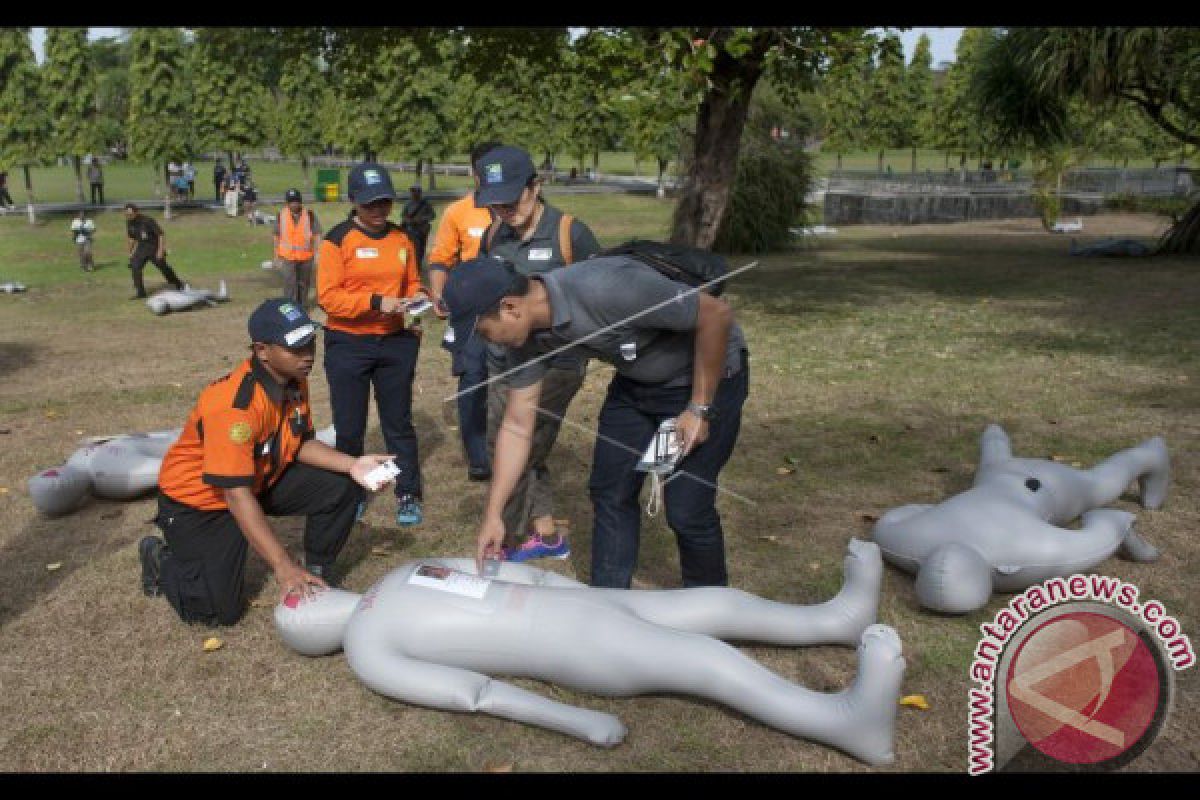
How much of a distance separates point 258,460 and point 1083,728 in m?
3.18

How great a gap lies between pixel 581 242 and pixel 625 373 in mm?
1239

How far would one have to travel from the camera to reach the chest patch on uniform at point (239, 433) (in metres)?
4.03

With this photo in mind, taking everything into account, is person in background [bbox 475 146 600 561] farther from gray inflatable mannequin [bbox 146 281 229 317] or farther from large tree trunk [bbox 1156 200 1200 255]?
large tree trunk [bbox 1156 200 1200 255]

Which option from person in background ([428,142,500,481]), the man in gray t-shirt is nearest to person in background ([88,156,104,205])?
person in background ([428,142,500,481])

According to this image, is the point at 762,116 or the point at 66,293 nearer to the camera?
the point at 66,293

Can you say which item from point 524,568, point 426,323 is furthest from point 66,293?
point 524,568

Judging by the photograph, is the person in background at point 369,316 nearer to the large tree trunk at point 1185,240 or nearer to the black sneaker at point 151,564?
the black sneaker at point 151,564

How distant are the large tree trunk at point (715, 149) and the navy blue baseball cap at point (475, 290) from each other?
29.9ft

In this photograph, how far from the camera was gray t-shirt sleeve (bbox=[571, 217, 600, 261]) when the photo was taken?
189 inches

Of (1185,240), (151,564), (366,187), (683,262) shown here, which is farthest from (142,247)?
(1185,240)

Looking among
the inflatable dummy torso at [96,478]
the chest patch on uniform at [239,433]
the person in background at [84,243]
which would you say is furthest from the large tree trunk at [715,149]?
the person in background at [84,243]

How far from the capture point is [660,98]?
10.3 m

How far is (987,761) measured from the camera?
3084mm
